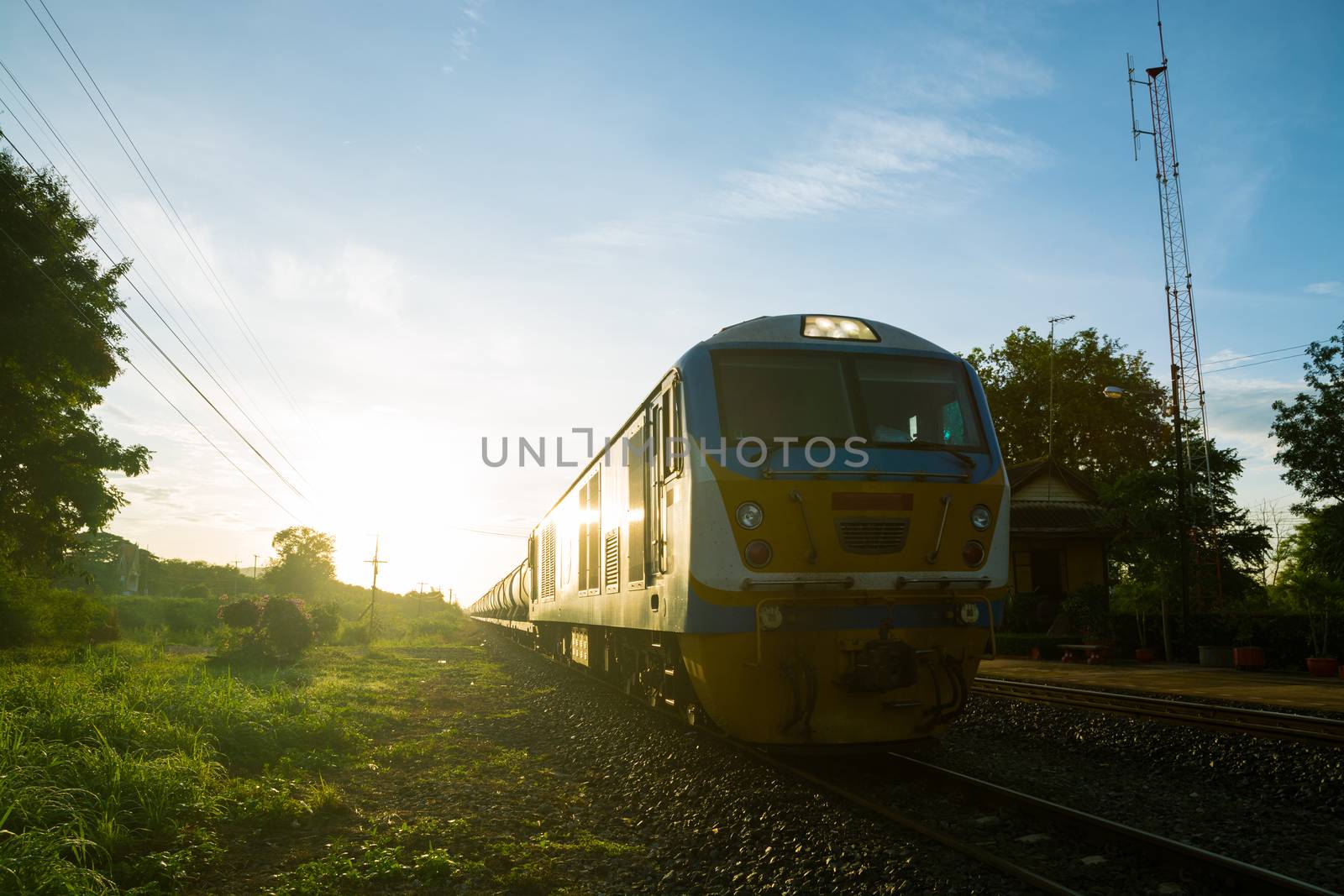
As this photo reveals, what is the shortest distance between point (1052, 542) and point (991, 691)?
16.8 meters

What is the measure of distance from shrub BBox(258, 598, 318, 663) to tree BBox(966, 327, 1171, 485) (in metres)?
32.1

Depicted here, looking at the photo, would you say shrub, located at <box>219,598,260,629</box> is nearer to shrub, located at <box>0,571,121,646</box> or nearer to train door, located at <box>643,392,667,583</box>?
shrub, located at <box>0,571,121,646</box>

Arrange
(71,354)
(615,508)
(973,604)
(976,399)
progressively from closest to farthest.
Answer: (973,604), (976,399), (615,508), (71,354)

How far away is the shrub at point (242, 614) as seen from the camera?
82.5ft

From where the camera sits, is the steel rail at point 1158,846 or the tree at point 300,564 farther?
the tree at point 300,564

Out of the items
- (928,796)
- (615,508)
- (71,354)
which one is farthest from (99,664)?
(928,796)

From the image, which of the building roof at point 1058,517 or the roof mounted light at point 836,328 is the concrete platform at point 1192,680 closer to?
the building roof at point 1058,517

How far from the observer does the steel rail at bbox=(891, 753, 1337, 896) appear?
157 inches

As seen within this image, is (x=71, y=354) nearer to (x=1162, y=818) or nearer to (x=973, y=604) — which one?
(x=973, y=604)

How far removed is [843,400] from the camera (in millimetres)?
6859

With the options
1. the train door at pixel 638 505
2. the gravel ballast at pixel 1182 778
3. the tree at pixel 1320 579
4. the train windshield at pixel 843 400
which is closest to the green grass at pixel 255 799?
the train door at pixel 638 505

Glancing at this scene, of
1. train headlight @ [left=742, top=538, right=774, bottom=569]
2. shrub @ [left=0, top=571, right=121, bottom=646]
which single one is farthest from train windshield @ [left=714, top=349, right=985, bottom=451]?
shrub @ [left=0, top=571, right=121, bottom=646]

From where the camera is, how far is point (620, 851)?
5.28 meters

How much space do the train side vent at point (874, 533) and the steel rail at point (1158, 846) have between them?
1.72 meters
